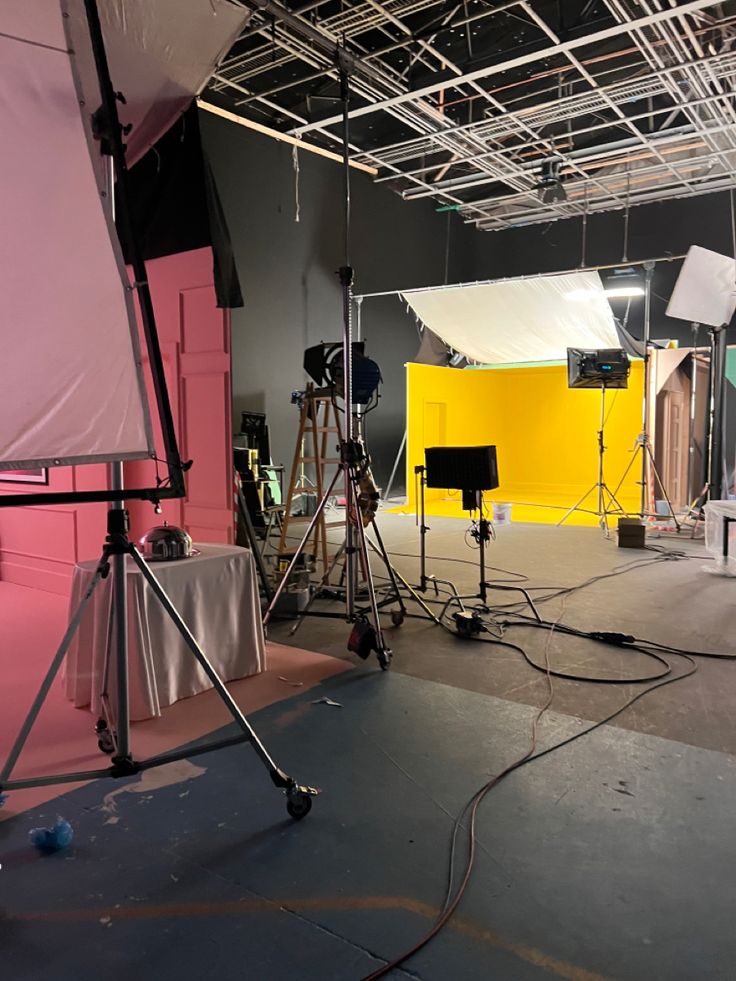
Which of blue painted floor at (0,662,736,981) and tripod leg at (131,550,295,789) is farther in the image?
tripod leg at (131,550,295,789)

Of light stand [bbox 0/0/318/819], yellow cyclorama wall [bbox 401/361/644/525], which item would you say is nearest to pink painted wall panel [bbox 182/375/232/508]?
light stand [bbox 0/0/318/819]

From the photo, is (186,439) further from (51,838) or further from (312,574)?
(51,838)

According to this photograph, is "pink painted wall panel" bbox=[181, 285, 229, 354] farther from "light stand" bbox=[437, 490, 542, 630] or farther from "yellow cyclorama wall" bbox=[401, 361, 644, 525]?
"yellow cyclorama wall" bbox=[401, 361, 644, 525]

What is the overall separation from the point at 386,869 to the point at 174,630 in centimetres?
149

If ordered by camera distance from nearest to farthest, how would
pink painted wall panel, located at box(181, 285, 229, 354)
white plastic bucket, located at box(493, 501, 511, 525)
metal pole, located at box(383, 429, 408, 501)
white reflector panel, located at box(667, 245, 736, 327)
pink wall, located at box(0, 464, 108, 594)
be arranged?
pink painted wall panel, located at box(181, 285, 229, 354), pink wall, located at box(0, 464, 108, 594), white reflector panel, located at box(667, 245, 736, 327), white plastic bucket, located at box(493, 501, 511, 525), metal pole, located at box(383, 429, 408, 501)

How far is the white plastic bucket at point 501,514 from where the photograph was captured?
813 centimetres

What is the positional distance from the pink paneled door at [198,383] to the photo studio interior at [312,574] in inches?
1.1

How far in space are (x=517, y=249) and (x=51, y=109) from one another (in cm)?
1060

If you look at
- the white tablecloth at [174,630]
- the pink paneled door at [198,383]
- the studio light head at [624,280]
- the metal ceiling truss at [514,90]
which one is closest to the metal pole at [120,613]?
the white tablecloth at [174,630]

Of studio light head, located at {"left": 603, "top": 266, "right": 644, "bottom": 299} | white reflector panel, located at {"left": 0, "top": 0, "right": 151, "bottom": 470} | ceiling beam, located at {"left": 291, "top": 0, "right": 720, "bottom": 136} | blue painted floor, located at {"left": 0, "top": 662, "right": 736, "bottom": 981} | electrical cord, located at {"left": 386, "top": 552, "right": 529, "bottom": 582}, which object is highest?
ceiling beam, located at {"left": 291, "top": 0, "right": 720, "bottom": 136}

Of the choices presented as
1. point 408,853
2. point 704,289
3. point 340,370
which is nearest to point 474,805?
point 408,853

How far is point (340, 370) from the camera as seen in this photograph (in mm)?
4305

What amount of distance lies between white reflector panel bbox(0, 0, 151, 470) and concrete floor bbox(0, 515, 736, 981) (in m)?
1.10

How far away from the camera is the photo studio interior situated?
1662mm
